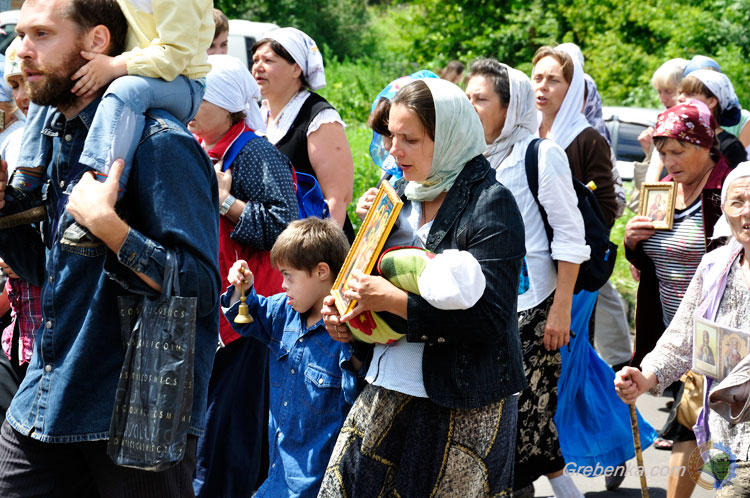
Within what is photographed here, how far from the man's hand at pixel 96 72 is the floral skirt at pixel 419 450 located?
4.44 feet

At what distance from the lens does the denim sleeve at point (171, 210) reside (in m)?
2.47

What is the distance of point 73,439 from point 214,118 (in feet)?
6.88

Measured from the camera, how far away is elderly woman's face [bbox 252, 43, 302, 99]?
5.08 meters

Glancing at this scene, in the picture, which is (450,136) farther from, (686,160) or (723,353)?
(686,160)

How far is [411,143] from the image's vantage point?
314 cm

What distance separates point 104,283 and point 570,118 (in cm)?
359

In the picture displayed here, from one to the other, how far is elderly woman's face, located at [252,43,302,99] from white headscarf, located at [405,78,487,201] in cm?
204

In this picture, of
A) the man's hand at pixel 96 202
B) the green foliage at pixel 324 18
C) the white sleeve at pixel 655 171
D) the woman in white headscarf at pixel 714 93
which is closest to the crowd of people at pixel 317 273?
the man's hand at pixel 96 202

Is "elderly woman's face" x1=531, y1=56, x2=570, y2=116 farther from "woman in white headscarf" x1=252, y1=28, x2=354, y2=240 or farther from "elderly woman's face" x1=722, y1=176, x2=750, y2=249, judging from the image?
"elderly woman's face" x1=722, y1=176, x2=750, y2=249

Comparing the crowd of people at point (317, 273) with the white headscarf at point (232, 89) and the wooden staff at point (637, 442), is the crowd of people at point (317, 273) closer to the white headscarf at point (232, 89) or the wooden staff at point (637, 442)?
the white headscarf at point (232, 89)

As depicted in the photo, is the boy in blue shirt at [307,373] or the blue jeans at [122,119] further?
the boy in blue shirt at [307,373]

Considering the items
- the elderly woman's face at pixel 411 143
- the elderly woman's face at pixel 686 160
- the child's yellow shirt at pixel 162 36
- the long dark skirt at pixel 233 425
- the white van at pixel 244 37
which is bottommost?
the white van at pixel 244 37

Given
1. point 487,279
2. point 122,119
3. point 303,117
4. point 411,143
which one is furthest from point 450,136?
point 303,117

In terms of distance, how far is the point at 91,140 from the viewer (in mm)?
2459
